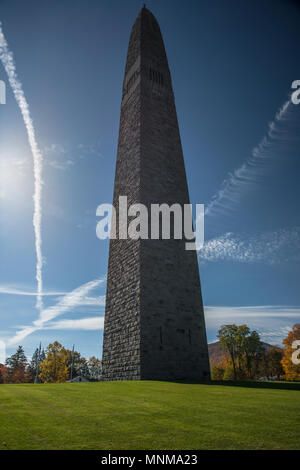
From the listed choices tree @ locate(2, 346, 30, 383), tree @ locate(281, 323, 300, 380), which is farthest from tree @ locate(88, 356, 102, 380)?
tree @ locate(281, 323, 300, 380)

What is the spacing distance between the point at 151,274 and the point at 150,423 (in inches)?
393

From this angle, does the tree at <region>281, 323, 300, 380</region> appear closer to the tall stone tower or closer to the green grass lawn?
the tall stone tower

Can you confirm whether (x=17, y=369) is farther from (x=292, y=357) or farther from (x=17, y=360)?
(x=292, y=357)

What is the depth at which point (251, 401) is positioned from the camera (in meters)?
5.99

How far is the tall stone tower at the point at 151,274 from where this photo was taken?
1316 centimetres

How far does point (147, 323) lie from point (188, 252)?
4892 mm

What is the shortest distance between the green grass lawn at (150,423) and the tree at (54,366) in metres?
42.9

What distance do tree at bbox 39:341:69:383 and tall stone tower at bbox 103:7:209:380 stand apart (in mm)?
33151

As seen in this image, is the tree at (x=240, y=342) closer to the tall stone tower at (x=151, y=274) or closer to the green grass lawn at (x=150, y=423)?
the tall stone tower at (x=151, y=274)

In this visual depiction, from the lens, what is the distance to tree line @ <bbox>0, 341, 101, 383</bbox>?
44.2 m

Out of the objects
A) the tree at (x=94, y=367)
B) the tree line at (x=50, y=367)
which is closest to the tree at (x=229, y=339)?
the tree line at (x=50, y=367)

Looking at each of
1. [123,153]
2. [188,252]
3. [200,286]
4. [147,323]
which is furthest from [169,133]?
A: [147,323]

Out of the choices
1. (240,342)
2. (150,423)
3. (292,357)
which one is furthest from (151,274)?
(240,342)
